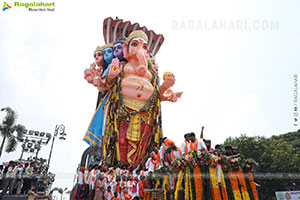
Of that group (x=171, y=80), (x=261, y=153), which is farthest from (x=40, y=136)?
(x=261, y=153)

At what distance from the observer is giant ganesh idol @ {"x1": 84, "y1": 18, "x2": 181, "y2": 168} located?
13.3m

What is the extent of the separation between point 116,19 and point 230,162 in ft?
49.2

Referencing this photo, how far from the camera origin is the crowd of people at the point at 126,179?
6.01 m

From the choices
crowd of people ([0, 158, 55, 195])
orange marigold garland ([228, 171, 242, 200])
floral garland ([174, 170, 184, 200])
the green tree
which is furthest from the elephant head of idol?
the green tree

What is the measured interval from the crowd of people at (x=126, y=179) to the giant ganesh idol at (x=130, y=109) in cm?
303

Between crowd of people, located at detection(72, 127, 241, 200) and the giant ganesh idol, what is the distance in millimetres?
3030

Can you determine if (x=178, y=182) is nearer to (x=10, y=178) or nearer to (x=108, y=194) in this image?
(x=108, y=194)

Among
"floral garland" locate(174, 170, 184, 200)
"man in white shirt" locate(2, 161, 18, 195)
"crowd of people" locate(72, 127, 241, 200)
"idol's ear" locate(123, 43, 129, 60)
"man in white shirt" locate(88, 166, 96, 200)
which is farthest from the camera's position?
"idol's ear" locate(123, 43, 129, 60)

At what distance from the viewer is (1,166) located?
8375 mm

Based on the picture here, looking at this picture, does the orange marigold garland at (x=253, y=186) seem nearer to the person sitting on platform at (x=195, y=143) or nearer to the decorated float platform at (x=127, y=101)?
the person sitting on platform at (x=195, y=143)

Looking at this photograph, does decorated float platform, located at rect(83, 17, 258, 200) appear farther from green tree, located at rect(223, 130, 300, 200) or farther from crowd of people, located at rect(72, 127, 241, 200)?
green tree, located at rect(223, 130, 300, 200)

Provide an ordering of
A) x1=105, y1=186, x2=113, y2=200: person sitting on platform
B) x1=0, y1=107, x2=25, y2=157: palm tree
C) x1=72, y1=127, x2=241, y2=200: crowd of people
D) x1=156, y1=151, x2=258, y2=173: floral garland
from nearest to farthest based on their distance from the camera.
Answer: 1. x1=156, y1=151, x2=258, y2=173: floral garland
2. x1=72, y1=127, x2=241, y2=200: crowd of people
3. x1=105, y1=186, x2=113, y2=200: person sitting on platform
4. x1=0, y1=107, x2=25, y2=157: palm tree

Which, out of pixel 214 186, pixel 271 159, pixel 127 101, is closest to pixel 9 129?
pixel 127 101

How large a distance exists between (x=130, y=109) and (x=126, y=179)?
17.7 feet
